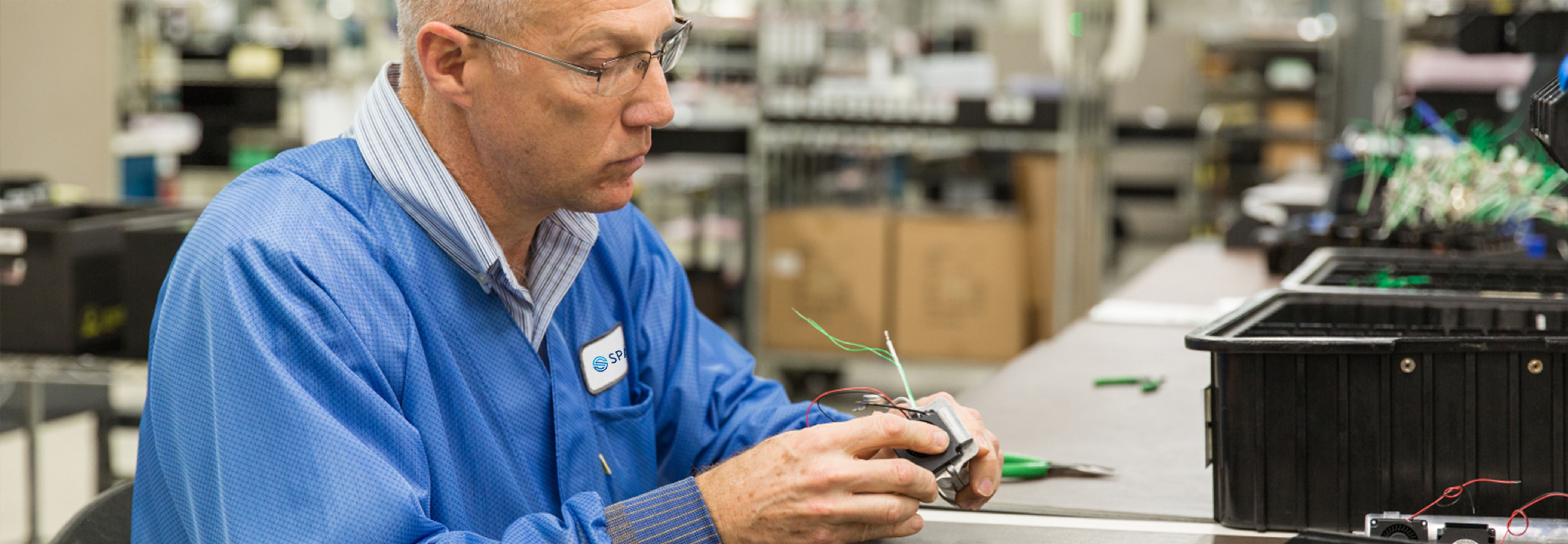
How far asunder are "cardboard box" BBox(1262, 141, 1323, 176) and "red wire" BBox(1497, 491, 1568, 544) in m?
8.95

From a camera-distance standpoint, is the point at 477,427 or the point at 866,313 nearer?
the point at 477,427

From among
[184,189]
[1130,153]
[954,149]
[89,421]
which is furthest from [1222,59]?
[89,421]

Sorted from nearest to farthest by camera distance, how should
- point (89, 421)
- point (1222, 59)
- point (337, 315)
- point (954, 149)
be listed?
1. point (337, 315)
2. point (89, 421)
3. point (954, 149)
4. point (1222, 59)

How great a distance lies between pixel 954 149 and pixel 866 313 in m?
1.21

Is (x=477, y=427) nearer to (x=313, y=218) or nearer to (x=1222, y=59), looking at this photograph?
(x=313, y=218)

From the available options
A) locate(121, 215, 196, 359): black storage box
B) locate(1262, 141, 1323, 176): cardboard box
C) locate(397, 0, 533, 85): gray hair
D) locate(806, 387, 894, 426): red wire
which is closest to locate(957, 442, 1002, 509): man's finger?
locate(806, 387, 894, 426): red wire

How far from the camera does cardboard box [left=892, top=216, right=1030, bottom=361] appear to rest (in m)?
5.51

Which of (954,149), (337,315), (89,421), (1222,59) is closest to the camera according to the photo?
(337,315)

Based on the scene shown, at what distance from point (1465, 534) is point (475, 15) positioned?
0.97m

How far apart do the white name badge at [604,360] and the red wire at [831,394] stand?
0.70ft

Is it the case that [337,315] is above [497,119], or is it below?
below

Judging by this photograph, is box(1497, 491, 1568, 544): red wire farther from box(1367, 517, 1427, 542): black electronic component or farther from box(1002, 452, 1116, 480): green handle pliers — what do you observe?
box(1002, 452, 1116, 480): green handle pliers

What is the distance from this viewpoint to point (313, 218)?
1.15 meters

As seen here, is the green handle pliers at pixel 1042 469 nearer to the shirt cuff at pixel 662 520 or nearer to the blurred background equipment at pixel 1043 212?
the blurred background equipment at pixel 1043 212
